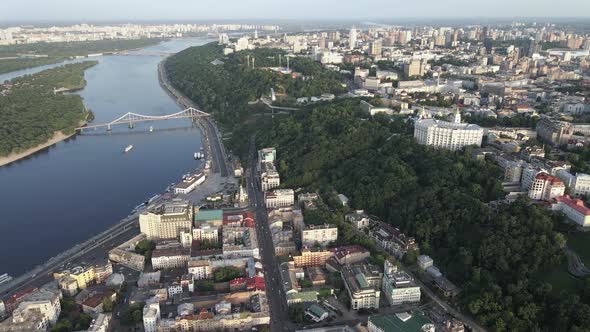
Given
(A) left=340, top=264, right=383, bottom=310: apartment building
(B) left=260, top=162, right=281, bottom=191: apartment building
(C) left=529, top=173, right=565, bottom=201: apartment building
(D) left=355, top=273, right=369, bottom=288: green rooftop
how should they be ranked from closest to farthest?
(A) left=340, top=264, right=383, bottom=310: apartment building < (D) left=355, top=273, right=369, bottom=288: green rooftop < (C) left=529, top=173, right=565, bottom=201: apartment building < (B) left=260, top=162, right=281, bottom=191: apartment building

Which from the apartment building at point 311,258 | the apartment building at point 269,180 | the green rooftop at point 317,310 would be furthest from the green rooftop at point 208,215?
the green rooftop at point 317,310

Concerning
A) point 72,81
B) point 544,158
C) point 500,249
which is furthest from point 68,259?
point 72,81

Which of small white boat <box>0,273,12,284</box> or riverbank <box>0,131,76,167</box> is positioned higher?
riverbank <box>0,131,76,167</box>

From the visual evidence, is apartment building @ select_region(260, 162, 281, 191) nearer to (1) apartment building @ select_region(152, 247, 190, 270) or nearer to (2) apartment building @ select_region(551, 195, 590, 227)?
(1) apartment building @ select_region(152, 247, 190, 270)

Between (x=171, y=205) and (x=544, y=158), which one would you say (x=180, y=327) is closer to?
(x=171, y=205)

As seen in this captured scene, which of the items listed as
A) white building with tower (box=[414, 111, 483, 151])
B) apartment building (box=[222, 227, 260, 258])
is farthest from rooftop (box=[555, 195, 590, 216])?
apartment building (box=[222, 227, 260, 258])

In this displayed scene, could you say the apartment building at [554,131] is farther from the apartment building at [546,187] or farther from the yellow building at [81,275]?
the yellow building at [81,275]
